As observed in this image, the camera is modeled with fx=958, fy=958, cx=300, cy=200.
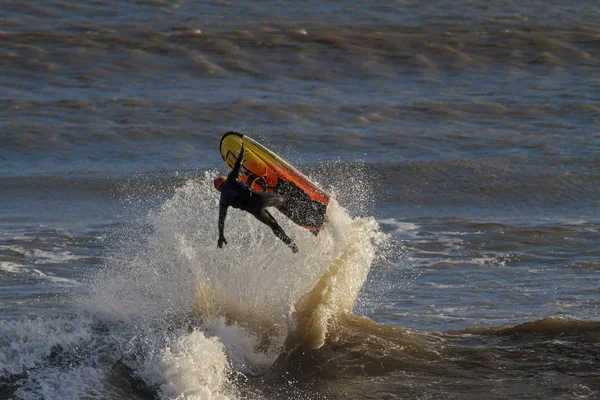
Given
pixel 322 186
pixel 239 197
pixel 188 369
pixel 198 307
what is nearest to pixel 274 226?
pixel 239 197

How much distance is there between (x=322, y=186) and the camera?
→ 18.5 m

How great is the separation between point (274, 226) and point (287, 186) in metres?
0.93

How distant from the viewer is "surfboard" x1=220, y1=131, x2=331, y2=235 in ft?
39.8

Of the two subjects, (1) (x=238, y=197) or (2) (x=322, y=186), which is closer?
(1) (x=238, y=197)

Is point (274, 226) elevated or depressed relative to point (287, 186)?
depressed

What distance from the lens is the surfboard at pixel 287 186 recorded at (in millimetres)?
12133

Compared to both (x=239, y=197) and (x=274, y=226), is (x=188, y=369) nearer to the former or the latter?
(x=239, y=197)

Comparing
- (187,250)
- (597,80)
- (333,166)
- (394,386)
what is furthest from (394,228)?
(597,80)

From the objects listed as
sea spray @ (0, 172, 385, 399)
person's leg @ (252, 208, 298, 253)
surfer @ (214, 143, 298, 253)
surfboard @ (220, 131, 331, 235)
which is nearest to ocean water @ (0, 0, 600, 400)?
sea spray @ (0, 172, 385, 399)

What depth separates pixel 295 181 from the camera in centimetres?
1223

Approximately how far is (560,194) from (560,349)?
8.86 meters

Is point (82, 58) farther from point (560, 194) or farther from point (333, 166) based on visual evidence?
point (560, 194)

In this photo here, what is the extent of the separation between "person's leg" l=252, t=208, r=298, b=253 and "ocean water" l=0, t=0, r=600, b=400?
450 millimetres

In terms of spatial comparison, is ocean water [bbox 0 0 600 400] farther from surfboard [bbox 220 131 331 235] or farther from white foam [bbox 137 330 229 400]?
surfboard [bbox 220 131 331 235]
